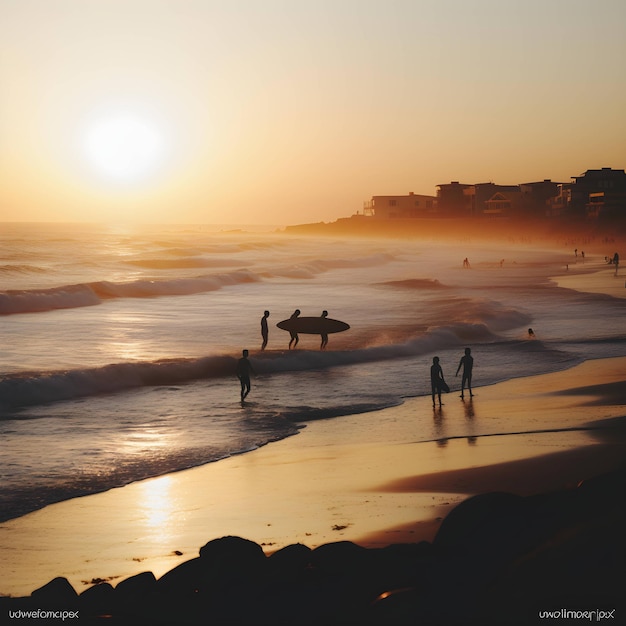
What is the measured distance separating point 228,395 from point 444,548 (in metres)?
13.9

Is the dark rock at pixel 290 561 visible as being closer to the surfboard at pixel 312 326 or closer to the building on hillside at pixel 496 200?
the surfboard at pixel 312 326

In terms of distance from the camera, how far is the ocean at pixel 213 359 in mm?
15562

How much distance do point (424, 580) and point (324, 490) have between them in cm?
505

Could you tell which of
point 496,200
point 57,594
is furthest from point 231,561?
point 496,200

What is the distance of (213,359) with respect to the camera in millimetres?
25734

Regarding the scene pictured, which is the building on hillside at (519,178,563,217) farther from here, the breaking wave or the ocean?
the ocean

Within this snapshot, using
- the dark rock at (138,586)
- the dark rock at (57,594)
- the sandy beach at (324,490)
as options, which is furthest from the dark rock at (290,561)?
the dark rock at (57,594)

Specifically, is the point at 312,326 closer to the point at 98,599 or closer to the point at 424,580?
the point at 98,599

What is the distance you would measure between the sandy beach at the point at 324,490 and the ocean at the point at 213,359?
0.69 m

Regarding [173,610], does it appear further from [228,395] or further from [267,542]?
[228,395]

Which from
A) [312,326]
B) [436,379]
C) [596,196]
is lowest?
[436,379]

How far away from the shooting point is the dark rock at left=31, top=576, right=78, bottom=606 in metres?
7.64

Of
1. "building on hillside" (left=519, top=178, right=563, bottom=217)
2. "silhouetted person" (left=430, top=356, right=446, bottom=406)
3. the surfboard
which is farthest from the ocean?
"building on hillside" (left=519, top=178, right=563, bottom=217)

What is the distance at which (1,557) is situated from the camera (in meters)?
10.2
